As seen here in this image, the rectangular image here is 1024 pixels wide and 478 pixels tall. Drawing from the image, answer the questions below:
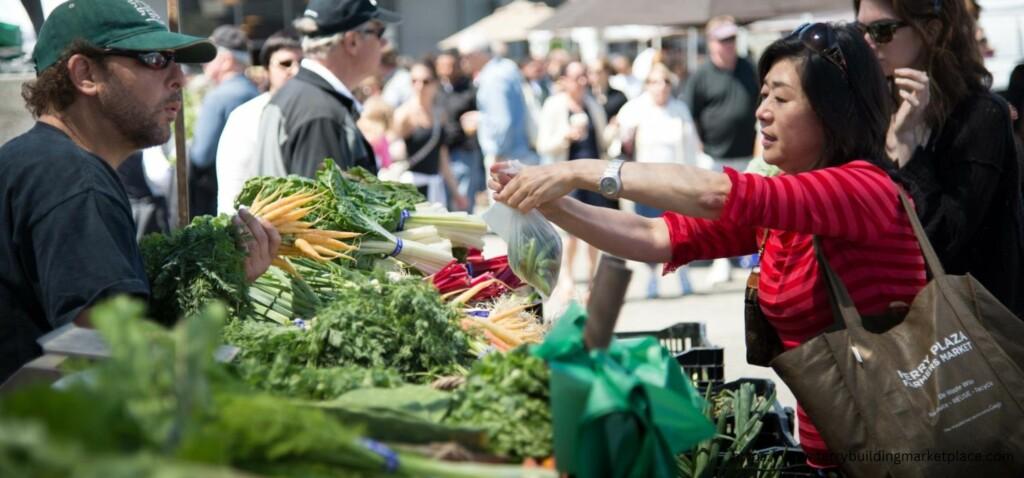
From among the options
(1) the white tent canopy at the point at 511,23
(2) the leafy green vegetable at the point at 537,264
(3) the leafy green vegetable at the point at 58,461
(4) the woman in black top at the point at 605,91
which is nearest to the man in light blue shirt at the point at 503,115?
(4) the woman in black top at the point at 605,91

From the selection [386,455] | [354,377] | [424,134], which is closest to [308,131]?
[354,377]

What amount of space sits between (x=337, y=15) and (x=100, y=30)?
283 centimetres

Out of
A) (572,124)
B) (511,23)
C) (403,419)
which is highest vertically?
(403,419)

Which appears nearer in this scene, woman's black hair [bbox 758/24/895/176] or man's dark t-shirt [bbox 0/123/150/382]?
man's dark t-shirt [bbox 0/123/150/382]

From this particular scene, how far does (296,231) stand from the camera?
3.93m

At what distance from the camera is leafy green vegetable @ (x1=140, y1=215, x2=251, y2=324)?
3.18 m

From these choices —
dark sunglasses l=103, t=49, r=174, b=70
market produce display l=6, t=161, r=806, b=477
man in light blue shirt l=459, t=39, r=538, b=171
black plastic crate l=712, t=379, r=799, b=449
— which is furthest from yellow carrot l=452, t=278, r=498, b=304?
man in light blue shirt l=459, t=39, r=538, b=171

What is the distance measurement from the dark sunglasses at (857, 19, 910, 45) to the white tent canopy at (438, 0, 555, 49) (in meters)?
24.3

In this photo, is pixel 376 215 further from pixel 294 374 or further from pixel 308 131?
pixel 294 374

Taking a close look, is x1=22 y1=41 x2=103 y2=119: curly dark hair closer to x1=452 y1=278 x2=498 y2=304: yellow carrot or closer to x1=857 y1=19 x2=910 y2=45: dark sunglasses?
x1=452 y1=278 x2=498 y2=304: yellow carrot

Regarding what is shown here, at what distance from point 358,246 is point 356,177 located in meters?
0.63

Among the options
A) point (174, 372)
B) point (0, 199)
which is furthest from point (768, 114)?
point (174, 372)

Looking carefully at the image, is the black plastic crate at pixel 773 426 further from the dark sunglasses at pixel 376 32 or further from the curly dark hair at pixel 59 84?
the dark sunglasses at pixel 376 32

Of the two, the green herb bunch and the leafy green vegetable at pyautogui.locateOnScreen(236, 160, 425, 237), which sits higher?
the green herb bunch
